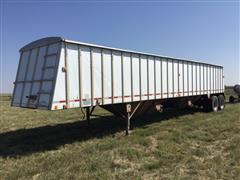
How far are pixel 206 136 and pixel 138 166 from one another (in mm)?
4088

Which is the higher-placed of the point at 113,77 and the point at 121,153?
the point at 113,77

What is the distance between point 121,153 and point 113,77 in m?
2.96

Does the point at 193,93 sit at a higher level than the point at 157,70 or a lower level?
lower

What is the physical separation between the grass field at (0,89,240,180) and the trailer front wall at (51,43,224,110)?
1463mm

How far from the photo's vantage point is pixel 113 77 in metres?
8.94

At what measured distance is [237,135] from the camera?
29.7 feet

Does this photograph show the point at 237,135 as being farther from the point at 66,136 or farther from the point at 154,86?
the point at 66,136

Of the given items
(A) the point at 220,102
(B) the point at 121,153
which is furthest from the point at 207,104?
(B) the point at 121,153

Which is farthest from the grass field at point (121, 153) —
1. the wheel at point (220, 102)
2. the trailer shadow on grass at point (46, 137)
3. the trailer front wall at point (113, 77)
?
the wheel at point (220, 102)

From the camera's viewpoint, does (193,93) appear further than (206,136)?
Yes

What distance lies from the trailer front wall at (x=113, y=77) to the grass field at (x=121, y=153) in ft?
4.80

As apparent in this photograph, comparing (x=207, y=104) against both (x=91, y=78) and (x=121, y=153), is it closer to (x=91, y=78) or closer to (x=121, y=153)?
(x=91, y=78)

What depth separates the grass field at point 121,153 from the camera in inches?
218

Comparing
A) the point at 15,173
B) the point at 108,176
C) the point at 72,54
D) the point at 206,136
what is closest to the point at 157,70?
the point at 206,136
